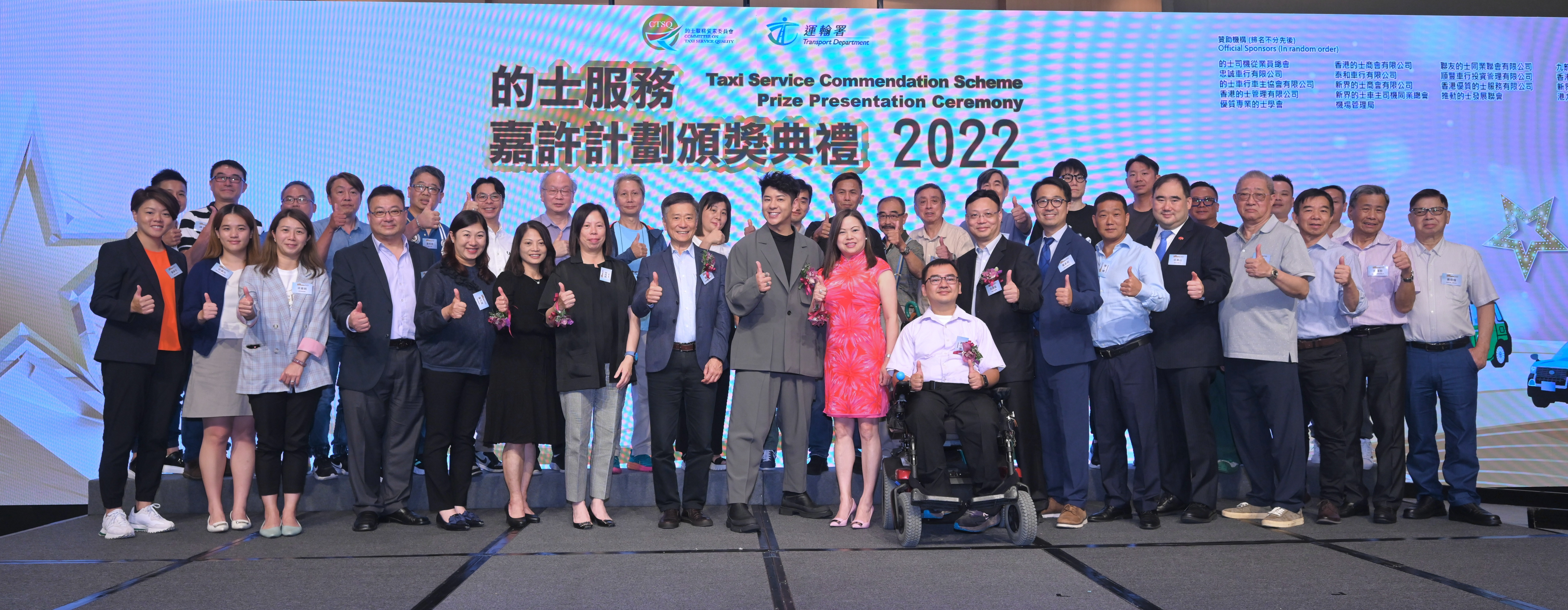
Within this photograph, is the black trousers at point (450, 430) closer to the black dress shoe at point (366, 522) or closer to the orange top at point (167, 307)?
the black dress shoe at point (366, 522)

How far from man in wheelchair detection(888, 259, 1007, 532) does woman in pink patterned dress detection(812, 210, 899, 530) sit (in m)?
0.14

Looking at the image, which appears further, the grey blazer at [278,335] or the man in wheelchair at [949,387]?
the grey blazer at [278,335]

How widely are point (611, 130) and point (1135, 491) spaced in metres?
3.67

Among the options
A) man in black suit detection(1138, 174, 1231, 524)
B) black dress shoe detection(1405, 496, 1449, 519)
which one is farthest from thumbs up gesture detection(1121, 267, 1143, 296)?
black dress shoe detection(1405, 496, 1449, 519)

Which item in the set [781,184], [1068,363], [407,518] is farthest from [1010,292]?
[407,518]

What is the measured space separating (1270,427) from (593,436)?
306 centimetres

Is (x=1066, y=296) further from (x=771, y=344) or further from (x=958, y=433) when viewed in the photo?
(x=771, y=344)

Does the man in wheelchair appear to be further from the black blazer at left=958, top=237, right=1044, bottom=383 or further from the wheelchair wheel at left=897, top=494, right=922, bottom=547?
the black blazer at left=958, top=237, right=1044, bottom=383

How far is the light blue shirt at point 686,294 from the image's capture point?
13.9 feet

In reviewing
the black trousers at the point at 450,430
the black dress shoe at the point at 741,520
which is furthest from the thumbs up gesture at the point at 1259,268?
the black trousers at the point at 450,430

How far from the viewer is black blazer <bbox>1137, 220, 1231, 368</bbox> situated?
4.16 m

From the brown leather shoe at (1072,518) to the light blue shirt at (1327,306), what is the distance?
4.12ft

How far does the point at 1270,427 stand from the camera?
4297 mm

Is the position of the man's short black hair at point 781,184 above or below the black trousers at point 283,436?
above
